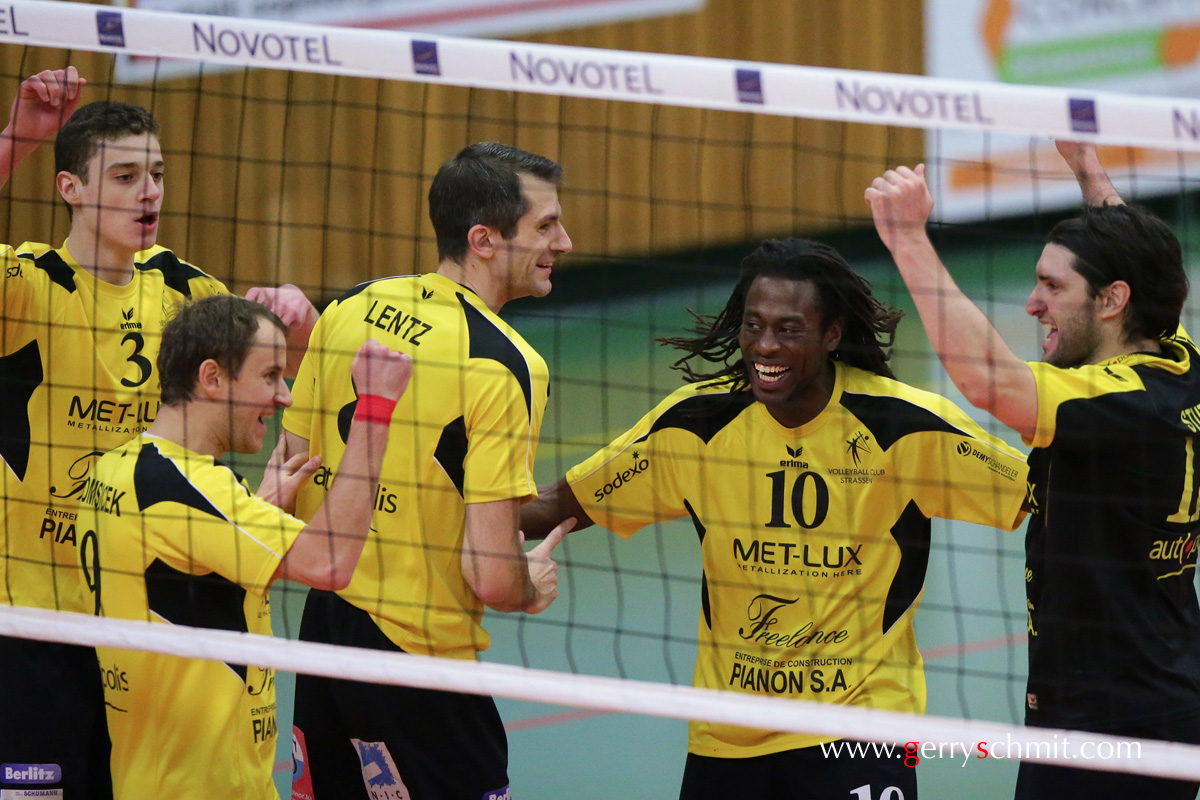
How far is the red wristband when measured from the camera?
3.35m

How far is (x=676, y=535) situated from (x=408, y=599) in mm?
4871

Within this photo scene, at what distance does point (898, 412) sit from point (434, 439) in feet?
4.20

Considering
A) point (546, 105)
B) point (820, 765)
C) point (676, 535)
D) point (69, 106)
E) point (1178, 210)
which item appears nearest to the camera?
point (820, 765)

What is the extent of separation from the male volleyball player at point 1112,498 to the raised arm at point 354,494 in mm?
1247

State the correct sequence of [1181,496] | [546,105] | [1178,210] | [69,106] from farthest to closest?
1. [1178,210]
2. [546,105]
3. [69,106]
4. [1181,496]

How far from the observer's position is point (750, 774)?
378cm

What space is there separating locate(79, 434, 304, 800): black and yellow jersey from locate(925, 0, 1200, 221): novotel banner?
11.0 m

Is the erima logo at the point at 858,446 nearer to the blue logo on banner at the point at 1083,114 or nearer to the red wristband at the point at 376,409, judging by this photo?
the blue logo on banner at the point at 1083,114

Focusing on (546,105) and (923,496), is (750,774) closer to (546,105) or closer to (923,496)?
(923,496)

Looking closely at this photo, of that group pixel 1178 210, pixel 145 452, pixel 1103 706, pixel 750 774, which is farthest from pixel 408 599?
pixel 1178 210

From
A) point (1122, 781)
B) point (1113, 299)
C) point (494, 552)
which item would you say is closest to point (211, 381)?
point (494, 552)

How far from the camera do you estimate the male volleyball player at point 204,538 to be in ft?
11.0

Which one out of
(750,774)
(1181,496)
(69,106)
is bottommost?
(750,774)

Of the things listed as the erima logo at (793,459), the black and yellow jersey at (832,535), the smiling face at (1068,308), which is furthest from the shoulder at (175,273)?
the smiling face at (1068,308)
